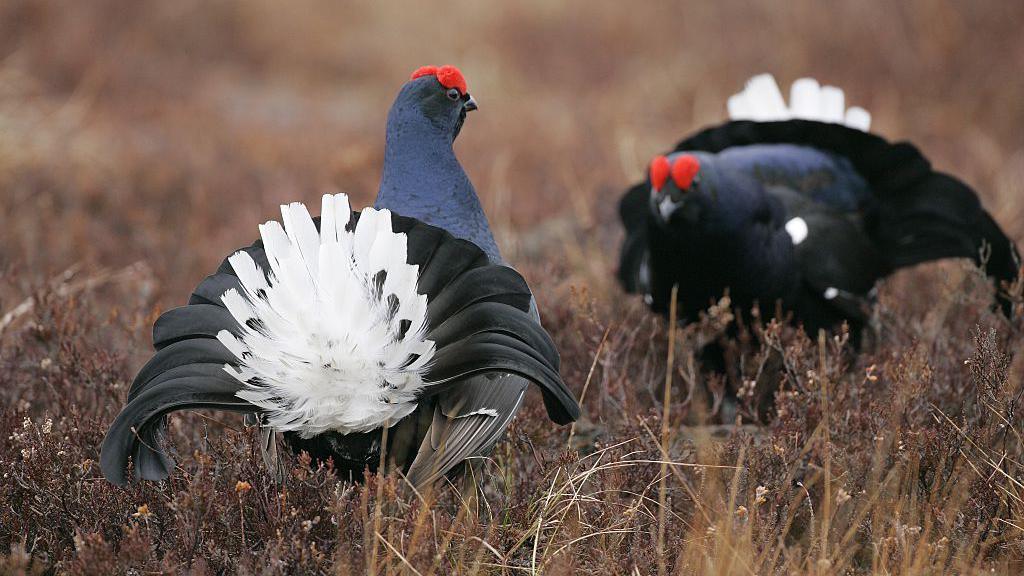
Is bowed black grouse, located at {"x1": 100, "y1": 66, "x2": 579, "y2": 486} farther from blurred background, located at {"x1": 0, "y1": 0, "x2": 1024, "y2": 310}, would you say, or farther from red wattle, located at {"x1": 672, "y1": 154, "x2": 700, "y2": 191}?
blurred background, located at {"x1": 0, "y1": 0, "x2": 1024, "y2": 310}

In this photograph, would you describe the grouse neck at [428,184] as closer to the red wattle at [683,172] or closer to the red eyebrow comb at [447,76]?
the red eyebrow comb at [447,76]

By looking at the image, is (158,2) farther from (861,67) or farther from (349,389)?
(349,389)

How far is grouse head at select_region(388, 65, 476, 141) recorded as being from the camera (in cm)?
287

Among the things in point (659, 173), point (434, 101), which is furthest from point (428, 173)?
point (659, 173)

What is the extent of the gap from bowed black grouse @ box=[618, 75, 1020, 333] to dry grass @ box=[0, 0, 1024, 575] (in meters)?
0.16

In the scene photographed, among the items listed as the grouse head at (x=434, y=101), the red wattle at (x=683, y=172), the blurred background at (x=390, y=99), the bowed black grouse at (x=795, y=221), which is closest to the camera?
the grouse head at (x=434, y=101)

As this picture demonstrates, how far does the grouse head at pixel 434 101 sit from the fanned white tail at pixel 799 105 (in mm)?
1990

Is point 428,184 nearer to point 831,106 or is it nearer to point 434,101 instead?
point 434,101

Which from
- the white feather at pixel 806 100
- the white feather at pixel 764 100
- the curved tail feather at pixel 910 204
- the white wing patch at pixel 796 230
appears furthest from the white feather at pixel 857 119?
the white wing patch at pixel 796 230

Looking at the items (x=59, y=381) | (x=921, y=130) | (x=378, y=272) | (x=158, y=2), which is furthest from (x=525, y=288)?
(x=158, y=2)

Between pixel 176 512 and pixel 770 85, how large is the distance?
338 cm

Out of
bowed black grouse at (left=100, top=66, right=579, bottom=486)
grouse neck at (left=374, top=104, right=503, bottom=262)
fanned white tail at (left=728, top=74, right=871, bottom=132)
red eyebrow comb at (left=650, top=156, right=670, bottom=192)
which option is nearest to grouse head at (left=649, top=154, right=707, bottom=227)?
red eyebrow comb at (left=650, top=156, right=670, bottom=192)

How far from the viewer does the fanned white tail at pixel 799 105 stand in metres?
4.61

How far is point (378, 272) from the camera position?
216 centimetres
